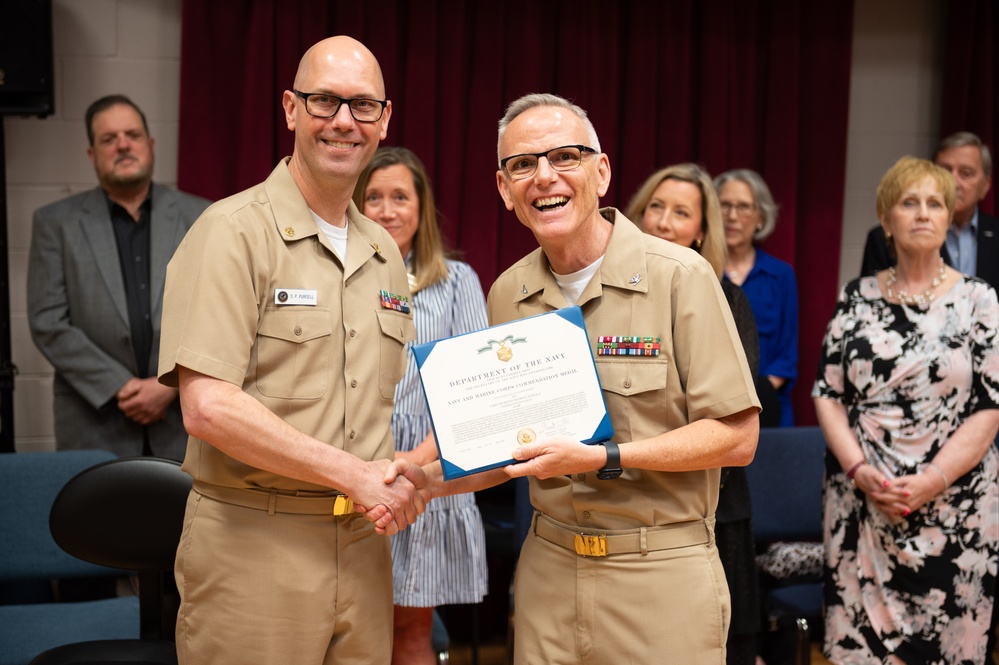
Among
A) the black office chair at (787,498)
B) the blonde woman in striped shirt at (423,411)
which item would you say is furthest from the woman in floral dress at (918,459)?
the blonde woman in striped shirt at (423,411)

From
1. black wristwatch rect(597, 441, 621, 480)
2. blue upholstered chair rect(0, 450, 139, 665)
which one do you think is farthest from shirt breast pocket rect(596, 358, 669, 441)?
blue upholstered chair rect(0, 450, 139, 665)

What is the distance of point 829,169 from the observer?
15.9 ft

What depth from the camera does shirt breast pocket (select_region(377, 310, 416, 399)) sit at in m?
2.22

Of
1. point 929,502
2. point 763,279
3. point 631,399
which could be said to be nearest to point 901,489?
point 929,502

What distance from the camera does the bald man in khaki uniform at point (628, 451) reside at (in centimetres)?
197

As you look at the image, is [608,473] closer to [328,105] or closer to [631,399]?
[631,399]

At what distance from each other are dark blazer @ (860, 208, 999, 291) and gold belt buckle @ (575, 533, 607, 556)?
2.65 m

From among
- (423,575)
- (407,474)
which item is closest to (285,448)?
(407,474)

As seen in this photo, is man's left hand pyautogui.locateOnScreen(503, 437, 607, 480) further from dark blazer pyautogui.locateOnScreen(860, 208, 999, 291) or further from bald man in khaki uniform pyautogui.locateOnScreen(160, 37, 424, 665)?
dark blazer pyautogui.locateOnScreen(860, 208, 999, 291)

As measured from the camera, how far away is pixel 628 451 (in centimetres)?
193

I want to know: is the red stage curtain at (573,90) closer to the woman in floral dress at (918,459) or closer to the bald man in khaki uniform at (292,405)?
the woman in floral dress at (918,459)

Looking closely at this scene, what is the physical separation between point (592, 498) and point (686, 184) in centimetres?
168

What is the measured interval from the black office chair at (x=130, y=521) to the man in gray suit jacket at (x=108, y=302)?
0.92 metres

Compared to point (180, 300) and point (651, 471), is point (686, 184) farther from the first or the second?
point (180, 300)
